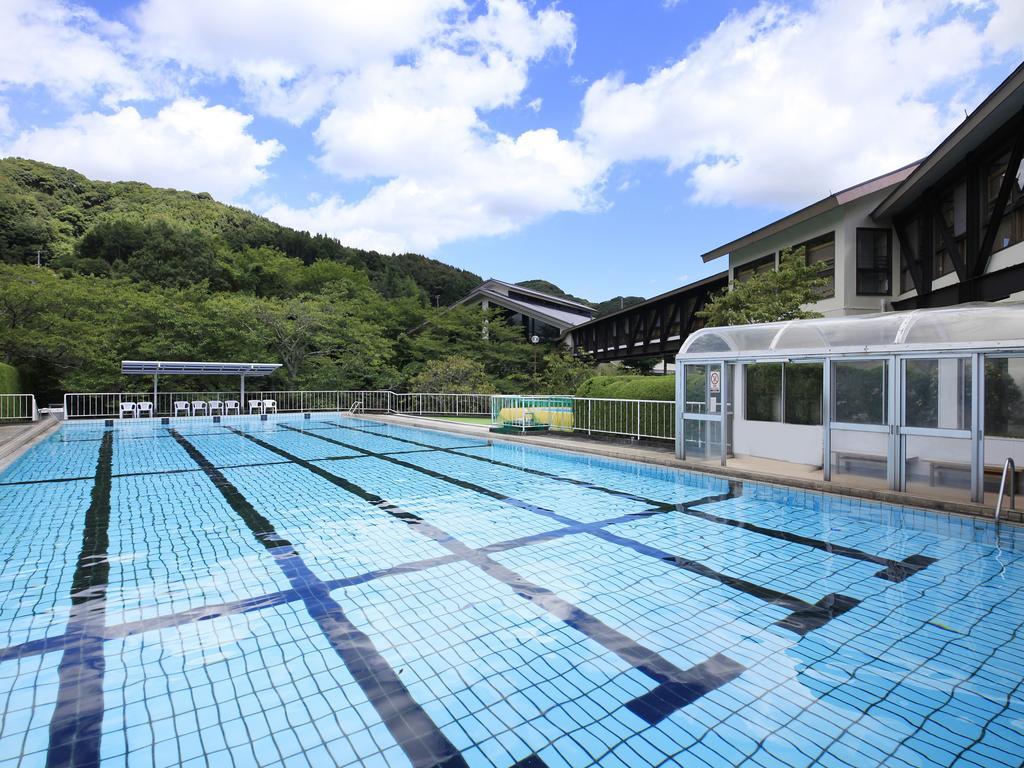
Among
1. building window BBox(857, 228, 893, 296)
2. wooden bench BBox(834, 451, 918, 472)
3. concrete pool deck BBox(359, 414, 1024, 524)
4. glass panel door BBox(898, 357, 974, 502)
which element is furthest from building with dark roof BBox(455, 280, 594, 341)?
glass panel door BBox(898, 357, 974, 502)

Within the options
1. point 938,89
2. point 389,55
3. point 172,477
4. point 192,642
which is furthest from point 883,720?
point 389,55

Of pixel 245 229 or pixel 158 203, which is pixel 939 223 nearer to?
pixel 245 229

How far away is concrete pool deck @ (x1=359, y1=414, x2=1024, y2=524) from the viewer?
5680mm

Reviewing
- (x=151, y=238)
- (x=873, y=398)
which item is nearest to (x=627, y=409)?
(x=873, y=398)

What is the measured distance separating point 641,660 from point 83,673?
10.1 ft

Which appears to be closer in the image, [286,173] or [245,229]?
[286,173]

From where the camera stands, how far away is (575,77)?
1631 centimetres

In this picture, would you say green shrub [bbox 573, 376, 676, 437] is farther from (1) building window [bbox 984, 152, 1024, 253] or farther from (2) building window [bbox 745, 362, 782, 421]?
(1) building window [bbox 984, 152, 1024, 253]

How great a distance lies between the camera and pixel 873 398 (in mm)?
7082

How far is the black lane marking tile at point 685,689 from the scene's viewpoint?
246 cm

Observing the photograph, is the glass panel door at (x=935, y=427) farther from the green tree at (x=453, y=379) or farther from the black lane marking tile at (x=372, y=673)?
the green tree at (x=453, y=379)

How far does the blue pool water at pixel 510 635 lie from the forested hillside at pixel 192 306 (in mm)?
14945

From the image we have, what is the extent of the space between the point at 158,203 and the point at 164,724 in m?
50.6

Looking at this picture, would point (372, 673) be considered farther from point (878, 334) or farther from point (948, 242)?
point (948, 242)
